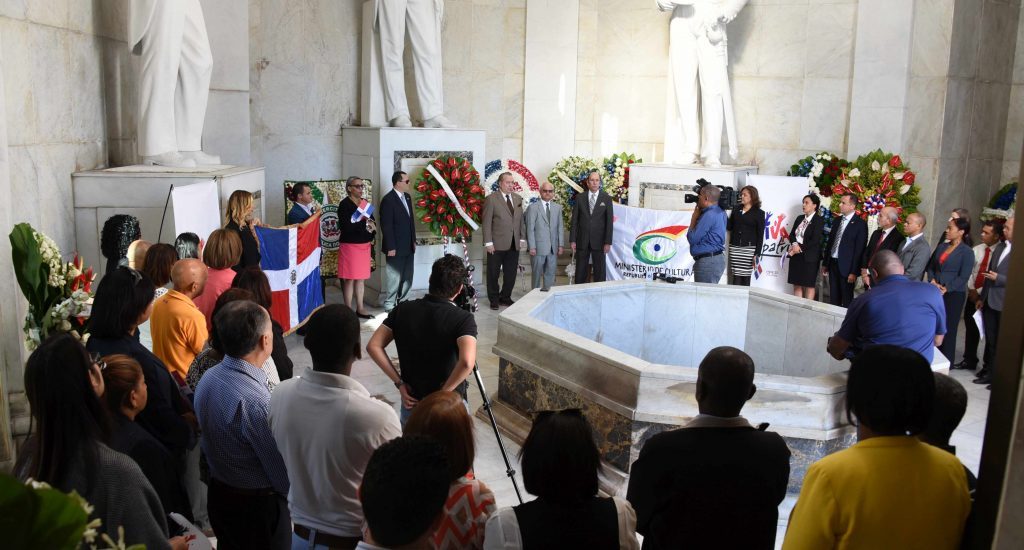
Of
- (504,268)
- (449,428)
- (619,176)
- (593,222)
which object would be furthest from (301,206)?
(449,428)

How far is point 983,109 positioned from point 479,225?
643 cm

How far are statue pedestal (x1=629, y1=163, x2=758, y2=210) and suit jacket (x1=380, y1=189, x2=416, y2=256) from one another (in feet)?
10.6

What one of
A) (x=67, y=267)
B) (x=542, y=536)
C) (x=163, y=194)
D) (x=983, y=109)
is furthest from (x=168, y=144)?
(x=983, y=109)

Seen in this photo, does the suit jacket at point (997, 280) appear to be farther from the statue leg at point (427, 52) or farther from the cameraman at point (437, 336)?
the statue leg at point (427, 52)

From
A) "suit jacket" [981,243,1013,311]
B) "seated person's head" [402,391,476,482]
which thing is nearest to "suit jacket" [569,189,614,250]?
"suit jacket" [981,243,1013,311]

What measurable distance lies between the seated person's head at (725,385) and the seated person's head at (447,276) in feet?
5.51

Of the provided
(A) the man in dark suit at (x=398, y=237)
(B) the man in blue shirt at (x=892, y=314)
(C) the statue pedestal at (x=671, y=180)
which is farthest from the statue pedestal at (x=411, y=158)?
(B) the man in blue shirt at (x=892, y=314)

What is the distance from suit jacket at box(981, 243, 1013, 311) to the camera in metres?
7.69

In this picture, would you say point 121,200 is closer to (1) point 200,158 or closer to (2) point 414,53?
(1) point 200,158

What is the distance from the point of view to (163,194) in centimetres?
645

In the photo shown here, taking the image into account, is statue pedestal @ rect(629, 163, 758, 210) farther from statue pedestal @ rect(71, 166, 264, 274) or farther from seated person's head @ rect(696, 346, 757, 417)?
seated person's head @ rect(696, 346, 757, 417)

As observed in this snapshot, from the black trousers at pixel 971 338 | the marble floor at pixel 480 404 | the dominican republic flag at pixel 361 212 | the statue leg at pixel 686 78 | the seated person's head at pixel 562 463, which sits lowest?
the marble floor at pixel 480 404

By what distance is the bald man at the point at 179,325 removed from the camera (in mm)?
4148

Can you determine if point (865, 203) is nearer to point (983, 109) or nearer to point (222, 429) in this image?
point (983, 109)
